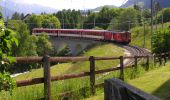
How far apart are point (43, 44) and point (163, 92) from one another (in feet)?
402

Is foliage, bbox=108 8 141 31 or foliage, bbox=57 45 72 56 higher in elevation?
foliage, bbox=108 8 141 31

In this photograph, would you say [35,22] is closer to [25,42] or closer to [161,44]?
[25,42]

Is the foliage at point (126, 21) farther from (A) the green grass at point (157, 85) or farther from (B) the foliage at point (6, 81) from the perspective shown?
(B) the foliage at point (6, 81)

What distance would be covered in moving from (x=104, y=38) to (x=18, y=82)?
268ft

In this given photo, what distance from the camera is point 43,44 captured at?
133125mm

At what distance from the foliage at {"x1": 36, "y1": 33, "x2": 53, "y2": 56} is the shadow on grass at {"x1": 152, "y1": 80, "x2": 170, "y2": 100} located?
113 metres

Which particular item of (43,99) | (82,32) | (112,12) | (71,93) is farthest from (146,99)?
(112,12)

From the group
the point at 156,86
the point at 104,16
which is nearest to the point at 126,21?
the point at 104,16

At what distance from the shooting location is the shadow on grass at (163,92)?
35.8 ft

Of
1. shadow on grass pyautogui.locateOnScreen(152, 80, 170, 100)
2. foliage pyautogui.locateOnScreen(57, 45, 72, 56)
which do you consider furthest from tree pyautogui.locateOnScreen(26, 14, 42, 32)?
shadow on grass pyautogui.locateOnScreen(152, 80, 170, 100)

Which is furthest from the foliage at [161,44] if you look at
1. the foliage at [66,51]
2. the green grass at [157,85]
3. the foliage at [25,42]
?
the foliage at [66,51]

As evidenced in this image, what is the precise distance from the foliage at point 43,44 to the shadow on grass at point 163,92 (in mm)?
113399

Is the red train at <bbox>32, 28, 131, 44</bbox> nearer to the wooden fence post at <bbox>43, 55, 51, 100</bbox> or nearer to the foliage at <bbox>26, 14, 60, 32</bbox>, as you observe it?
the foliage at <bbox>26, 14, 60, 32</bbox>

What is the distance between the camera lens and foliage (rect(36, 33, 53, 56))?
12625cm
